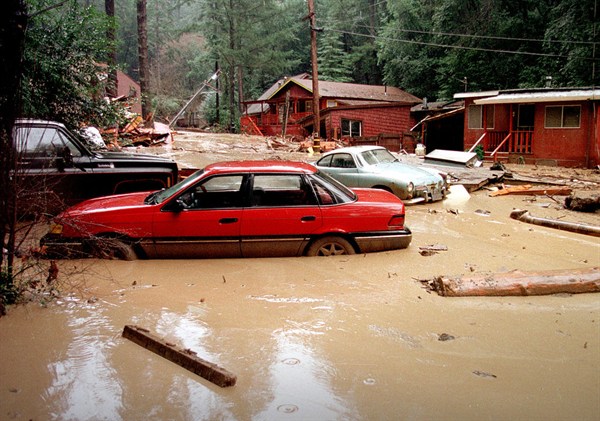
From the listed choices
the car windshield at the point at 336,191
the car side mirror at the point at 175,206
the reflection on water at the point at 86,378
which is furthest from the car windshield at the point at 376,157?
the reflection on water at the point at 86,378

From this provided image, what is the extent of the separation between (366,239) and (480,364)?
3287 mm

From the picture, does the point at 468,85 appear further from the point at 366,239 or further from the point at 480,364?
the point at 480,364

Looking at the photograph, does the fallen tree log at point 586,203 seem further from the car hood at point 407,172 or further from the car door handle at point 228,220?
the car door handle at point 228,220

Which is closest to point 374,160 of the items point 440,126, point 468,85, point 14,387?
point 14,387

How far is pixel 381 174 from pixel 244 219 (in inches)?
225

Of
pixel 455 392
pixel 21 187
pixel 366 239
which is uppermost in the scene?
pixel 21 187

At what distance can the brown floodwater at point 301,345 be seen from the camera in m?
3.47

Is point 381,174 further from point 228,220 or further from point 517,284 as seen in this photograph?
point 517,284

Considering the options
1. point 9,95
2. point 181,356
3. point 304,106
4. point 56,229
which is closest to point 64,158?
point 56,229

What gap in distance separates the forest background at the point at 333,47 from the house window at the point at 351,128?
5941 millimetres

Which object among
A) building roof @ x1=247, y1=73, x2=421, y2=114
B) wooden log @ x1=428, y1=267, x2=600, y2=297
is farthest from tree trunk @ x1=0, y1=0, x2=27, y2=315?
building roof @ x1=247, y1=73, x2=421, y2=114

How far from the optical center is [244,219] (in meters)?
7.02

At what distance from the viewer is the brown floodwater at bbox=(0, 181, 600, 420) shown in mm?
3469

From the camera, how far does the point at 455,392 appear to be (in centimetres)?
365
